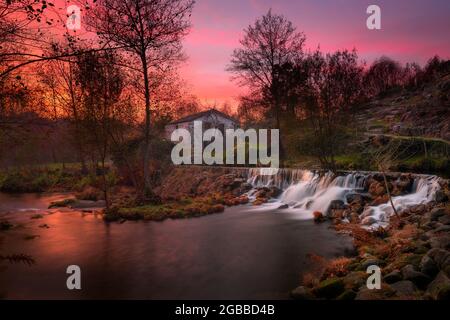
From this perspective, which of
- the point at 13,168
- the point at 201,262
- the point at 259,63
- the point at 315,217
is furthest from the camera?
the point at 13,168

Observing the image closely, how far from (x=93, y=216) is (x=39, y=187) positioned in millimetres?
21364

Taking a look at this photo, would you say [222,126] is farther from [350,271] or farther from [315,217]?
[350,271]

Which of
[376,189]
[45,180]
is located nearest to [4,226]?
[376,189]

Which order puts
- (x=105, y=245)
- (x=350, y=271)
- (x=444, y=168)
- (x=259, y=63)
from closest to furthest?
(x=350, y=271)
(x=105, y=245)
(x=444, y=168)
(x=259, y=63)

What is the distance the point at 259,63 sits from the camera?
30219 millimetres

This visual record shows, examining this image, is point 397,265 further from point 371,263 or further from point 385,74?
point 385,74

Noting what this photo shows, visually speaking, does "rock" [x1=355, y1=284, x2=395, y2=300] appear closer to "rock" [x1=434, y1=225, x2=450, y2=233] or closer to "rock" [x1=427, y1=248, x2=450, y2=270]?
"rock" [x1=427, y1=248, x2=450, y2=270]

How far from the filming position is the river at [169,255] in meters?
9.45

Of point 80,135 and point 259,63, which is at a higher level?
point 259,63

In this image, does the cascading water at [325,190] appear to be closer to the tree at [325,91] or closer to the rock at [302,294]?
the tree at [325,91]

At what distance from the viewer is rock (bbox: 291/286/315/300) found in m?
8.27

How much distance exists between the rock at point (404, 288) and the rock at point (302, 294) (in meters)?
1.93
